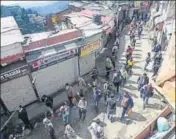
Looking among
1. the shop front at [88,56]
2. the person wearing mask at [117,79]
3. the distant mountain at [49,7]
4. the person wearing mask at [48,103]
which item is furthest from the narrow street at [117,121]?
the distant mountain at [49,7]

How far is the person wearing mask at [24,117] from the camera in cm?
941

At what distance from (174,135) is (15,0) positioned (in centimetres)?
1665

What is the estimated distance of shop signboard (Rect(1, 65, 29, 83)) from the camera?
9.63 m

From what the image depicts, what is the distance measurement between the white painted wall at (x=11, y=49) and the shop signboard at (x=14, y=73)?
765 mm

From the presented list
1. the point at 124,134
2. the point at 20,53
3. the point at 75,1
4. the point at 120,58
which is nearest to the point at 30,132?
the point at 20,53

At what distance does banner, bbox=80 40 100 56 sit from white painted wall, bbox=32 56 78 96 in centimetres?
53

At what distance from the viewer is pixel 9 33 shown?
10.1m

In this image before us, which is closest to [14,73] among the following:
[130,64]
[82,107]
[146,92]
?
[82,107]

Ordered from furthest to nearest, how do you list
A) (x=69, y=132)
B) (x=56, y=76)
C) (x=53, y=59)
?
(x=56, y=76) < (x=53, y=59) < (x=69, y=132)

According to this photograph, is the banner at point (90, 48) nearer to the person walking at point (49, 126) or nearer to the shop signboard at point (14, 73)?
the shop signboard at point (14, 73)

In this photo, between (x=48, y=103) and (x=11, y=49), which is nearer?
(x=11, y=49)

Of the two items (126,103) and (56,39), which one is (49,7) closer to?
(56,39)

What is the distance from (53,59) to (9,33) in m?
2.41

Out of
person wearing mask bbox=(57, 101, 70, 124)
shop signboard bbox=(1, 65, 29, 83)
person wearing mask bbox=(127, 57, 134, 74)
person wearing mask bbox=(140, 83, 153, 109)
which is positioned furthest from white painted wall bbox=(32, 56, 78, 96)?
person wearing mask bbox=(140, 83, 153, 109)
